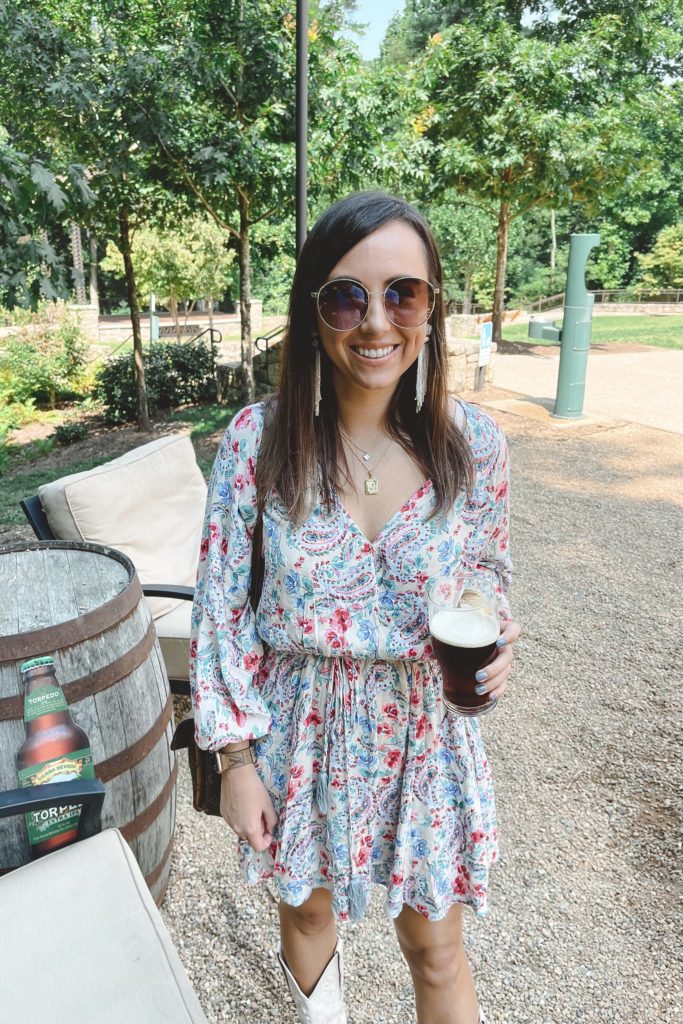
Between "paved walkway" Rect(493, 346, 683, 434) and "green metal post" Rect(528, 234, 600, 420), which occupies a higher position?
"green metal post" Rect(528, 234, 600, 420)

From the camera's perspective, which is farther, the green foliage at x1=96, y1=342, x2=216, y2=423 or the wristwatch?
the green foliage at x1=96, y1=342, x2=216, y2=423

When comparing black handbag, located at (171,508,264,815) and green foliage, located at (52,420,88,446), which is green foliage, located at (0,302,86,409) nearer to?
green foliage, located at (52,420,88,446)

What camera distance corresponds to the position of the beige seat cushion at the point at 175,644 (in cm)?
319

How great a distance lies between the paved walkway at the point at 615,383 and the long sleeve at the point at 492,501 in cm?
824

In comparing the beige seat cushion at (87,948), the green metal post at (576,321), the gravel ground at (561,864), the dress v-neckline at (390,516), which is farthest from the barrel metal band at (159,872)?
the green metal post at (576,321)

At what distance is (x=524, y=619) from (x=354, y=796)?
3.22 meters

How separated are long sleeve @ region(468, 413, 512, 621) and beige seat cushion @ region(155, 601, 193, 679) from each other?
1849 millimetres

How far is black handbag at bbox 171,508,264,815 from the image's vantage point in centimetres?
151

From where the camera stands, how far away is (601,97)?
47.5 feet

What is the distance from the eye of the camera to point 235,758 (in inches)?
59.4

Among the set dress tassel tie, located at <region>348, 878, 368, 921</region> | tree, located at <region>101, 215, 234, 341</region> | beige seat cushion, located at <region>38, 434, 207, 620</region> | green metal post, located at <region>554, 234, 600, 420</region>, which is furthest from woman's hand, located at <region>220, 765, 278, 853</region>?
tree, located at <region>101, 215, 234, 341</region>

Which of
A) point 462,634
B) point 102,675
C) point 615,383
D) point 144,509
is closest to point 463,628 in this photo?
point 462,634

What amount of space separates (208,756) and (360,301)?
0.97 meters

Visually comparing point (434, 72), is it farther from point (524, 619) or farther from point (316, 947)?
point (316, 947)
